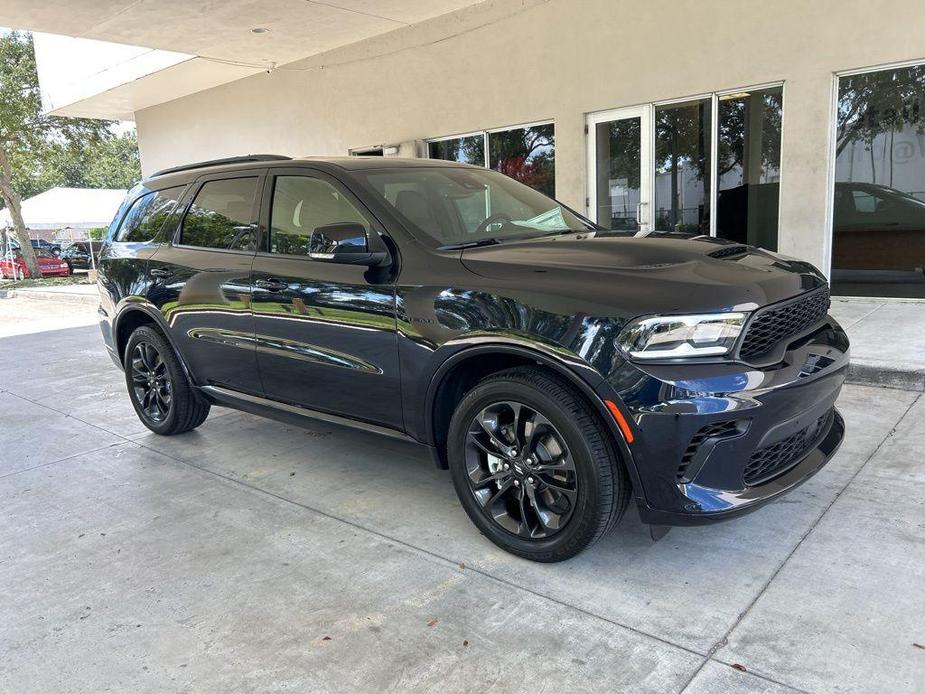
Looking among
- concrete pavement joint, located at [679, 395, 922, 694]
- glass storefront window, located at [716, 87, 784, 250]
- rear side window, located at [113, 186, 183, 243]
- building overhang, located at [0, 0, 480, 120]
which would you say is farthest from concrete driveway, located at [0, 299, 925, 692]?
building overhang, located at [0, 0, 480, 120]

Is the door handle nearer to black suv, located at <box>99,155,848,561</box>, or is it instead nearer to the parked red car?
black suv, located at <box>99,155,848,561</box>

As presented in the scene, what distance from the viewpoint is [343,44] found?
41.6 feet

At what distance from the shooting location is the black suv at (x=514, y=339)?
8.55ft

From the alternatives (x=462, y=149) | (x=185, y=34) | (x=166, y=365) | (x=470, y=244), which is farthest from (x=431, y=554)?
(x=185, y=34)

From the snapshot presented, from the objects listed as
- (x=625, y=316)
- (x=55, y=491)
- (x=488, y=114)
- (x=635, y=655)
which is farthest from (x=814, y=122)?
(x=55, y=491)

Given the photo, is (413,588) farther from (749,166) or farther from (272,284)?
(749,166)

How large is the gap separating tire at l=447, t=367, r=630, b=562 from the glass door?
22.5 ft

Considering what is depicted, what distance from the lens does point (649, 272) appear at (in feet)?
9.09

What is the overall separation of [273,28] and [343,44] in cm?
170

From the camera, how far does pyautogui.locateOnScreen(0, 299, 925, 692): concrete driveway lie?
7.82 feet

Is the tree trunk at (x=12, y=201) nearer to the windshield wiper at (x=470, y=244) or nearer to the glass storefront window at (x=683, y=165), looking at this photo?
the glass storefront window at (x=683, y=165)

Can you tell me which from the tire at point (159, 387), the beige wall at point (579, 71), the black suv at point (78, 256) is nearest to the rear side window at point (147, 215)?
the tire at point (159, 387)

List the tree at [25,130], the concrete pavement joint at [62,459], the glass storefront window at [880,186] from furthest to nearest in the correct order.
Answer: the tree at [25,130] → the glass storefront window at [880,186] → the concrete pavement joint at [62,459]

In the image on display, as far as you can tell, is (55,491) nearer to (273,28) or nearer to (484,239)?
(484,239)
